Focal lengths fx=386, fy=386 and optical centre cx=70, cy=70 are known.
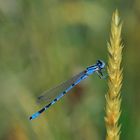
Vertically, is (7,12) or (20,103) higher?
(7,12)

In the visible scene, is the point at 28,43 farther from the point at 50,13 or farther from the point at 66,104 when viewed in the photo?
the point at 66,104

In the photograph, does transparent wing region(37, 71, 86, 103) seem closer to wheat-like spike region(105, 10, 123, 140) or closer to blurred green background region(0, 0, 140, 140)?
blurred green background region(0, 0, 140, 140)

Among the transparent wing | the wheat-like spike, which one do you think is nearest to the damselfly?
the transparent wing

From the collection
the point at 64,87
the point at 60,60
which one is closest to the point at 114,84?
the point at 64,87

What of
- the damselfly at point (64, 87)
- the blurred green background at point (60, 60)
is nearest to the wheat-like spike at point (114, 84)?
the blurred green background at point (60, 60)

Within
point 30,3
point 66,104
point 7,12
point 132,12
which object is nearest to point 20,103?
point 66,104

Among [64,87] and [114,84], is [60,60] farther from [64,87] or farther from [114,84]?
[114,84]

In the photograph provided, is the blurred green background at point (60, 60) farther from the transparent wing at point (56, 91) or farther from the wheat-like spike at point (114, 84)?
the wheat-like spike at point (114, 84)

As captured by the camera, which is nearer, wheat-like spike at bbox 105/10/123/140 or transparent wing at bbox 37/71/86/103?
wheat-like spike at bbox 105/10/123/140
